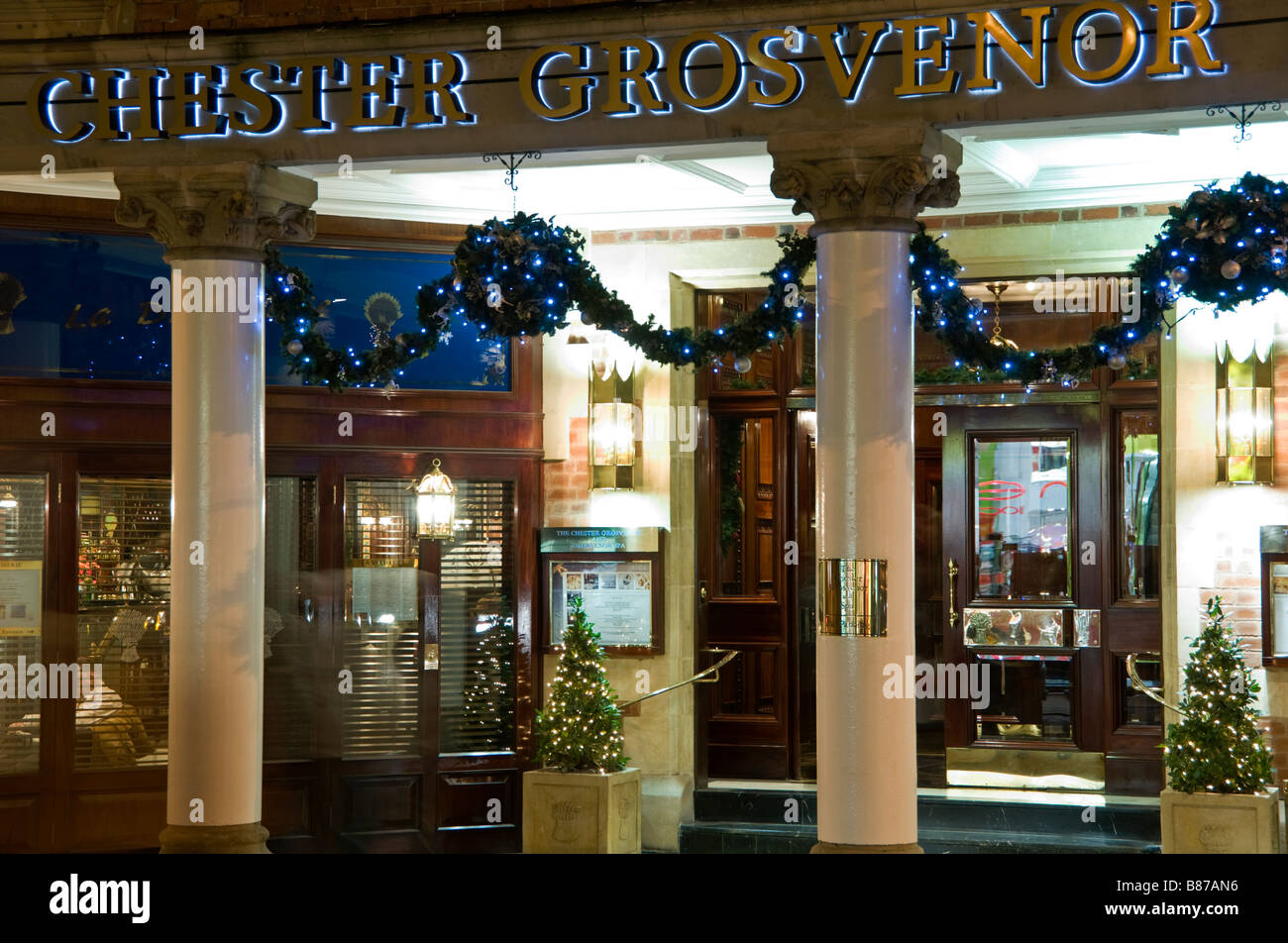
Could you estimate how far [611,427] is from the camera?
9.94 m

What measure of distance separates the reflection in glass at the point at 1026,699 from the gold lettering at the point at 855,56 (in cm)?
464

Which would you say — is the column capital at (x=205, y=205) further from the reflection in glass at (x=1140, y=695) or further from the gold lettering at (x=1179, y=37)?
the reflection in glass at (x=1140, y=695)

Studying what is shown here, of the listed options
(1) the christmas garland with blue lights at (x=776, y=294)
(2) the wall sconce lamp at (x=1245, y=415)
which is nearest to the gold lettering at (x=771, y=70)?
(1) the christmas garland with blue lights at (x=776, y=294)

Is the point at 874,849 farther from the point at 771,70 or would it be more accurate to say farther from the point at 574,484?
the point at 574,484

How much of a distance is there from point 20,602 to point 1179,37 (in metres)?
7.19

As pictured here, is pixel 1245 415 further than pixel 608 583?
No

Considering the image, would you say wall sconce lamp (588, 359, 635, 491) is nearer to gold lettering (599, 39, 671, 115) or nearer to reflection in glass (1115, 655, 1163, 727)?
gold lettering (599, 39, 671, 115)

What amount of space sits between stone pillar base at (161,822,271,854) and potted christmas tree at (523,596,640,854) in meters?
1.77

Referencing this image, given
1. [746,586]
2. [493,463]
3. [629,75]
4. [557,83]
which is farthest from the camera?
[746,586]

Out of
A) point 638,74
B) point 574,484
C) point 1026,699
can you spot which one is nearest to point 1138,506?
point 1026,699

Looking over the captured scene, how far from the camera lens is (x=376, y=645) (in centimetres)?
984

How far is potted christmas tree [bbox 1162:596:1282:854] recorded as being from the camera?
311 inches

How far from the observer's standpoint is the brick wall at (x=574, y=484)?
399 inches

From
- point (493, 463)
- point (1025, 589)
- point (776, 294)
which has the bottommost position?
point (1025, 589)
